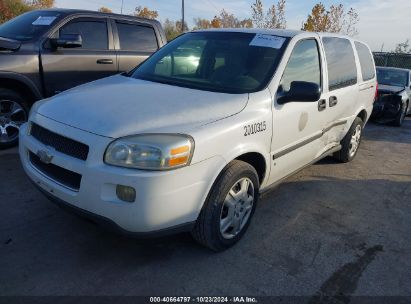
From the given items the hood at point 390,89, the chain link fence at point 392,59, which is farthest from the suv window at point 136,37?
the chain link fence at point 392,59

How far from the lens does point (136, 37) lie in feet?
20.9

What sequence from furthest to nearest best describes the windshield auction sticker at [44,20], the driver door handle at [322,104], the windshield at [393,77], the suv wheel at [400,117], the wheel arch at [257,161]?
the windshield at [393,77], the suv wheel at [400,117], the windshield auction sticker at [44,20], the driver door handle at [322,104], the wheel arch at [257,161]

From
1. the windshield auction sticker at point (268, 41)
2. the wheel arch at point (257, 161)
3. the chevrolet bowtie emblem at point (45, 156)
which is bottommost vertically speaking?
the wheel arch at point (257, 161)

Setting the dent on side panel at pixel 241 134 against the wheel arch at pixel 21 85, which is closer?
the dent on side panel at pixel 241 134

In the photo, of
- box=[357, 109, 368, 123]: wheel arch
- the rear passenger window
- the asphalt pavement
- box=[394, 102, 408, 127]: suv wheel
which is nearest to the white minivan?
the asphalt pavement

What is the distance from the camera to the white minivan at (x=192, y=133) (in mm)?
2490

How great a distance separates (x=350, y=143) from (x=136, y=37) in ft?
12.4

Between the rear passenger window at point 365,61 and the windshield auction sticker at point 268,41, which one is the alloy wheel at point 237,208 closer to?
the windshield auction sticker at point 268,41

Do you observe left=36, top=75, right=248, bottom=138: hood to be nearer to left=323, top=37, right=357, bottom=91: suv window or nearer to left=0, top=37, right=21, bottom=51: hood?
left=323, top=37, right=357, bottom=91: suv window

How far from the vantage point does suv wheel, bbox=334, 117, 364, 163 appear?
542cm

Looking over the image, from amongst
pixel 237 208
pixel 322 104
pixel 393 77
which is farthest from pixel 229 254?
pixel 393 77

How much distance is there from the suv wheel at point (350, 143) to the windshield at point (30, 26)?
4.40m

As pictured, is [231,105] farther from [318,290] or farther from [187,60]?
[318,290]

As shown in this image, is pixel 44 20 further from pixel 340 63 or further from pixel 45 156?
pixel 340 63
